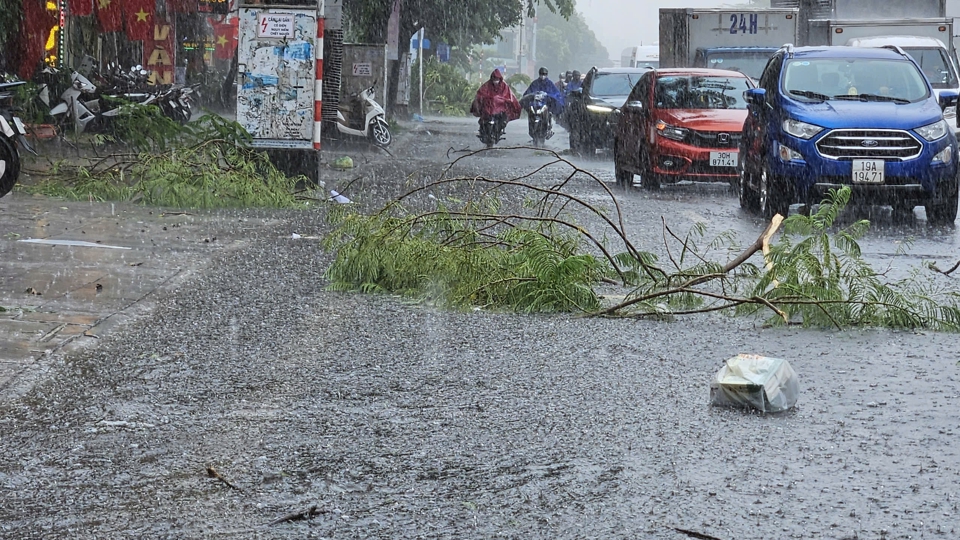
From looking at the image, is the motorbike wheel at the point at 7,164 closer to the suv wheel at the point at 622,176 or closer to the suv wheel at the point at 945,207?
the suv wheel at the point at 945,207

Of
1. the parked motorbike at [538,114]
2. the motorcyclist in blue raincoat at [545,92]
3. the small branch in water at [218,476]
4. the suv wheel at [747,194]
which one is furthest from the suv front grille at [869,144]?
the motorcyclist in blue raincoat at [545,92]

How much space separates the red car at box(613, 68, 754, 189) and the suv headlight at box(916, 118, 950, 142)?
357 centimetres

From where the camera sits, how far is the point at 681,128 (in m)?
18.2

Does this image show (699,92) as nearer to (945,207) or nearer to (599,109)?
(945,207)

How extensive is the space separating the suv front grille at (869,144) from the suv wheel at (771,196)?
0.64 meters

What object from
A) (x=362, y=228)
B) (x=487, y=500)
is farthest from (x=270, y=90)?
(x=487, y=500)

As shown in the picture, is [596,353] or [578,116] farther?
[578,116]

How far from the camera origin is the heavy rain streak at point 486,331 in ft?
15.1

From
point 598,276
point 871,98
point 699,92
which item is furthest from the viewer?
point 699,92

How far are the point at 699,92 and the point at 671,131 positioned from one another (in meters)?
1.50

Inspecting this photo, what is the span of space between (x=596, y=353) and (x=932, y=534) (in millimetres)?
2982

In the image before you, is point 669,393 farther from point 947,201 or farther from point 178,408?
point 947,201

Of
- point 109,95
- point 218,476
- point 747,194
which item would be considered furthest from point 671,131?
point 218,476

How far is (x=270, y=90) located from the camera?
52.0 feet
